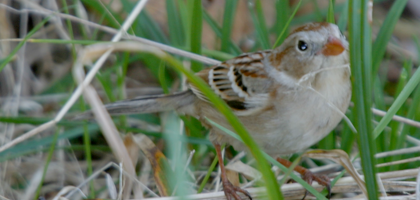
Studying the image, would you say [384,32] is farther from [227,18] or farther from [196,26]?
[196,26]

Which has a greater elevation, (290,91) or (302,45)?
(302,45)

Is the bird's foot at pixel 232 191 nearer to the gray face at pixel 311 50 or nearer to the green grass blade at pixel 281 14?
the gray face at pixel 311 50

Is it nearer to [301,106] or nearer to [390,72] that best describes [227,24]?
[301,106]

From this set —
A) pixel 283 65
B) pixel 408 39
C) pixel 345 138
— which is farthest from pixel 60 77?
pixel 408 39

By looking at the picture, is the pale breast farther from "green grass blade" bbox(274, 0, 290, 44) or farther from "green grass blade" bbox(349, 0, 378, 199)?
"green grass blade" bbox(274, 0, 290, 44)

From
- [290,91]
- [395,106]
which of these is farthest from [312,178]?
[395,106]

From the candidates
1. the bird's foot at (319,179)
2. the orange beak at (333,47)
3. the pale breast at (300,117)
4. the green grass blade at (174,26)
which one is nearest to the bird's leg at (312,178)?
the bird's foot at (319,179)

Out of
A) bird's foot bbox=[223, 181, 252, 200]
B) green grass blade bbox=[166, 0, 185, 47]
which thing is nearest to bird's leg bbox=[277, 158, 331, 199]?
bird's foot bbox=[223, 181, 252, 200]
